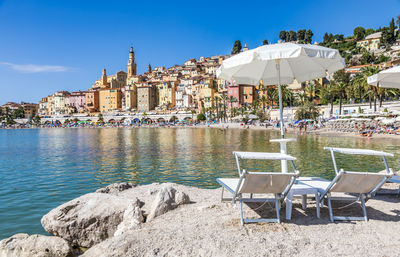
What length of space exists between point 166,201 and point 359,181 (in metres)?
3.02

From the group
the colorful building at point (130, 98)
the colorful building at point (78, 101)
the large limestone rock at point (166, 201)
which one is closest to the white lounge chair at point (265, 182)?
the large limestone rock at point (166, 201)

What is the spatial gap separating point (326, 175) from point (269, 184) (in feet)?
24.2

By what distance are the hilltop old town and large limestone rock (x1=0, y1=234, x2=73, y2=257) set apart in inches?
2315

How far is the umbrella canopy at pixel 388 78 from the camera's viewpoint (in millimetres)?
6909

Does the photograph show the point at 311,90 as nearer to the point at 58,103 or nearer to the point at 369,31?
the point at 369,31

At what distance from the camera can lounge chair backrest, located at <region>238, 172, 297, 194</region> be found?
412cm

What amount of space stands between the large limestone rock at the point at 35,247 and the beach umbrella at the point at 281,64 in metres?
3.87

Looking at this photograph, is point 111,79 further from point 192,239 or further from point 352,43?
point 192,239

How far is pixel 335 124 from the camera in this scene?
43.3 meters

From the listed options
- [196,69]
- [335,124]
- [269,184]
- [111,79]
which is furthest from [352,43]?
[269,184]

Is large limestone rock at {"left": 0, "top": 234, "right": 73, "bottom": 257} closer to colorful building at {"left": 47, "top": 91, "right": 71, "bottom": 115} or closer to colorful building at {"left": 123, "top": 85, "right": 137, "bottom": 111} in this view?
colorful building at {"left": 123, "top": 85, "right": 137, "bottom": 111}

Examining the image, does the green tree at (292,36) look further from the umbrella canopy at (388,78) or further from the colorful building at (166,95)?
the umbrella canopy at (388,78)

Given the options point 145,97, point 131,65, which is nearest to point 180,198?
point 145,97

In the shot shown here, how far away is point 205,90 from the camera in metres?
100
